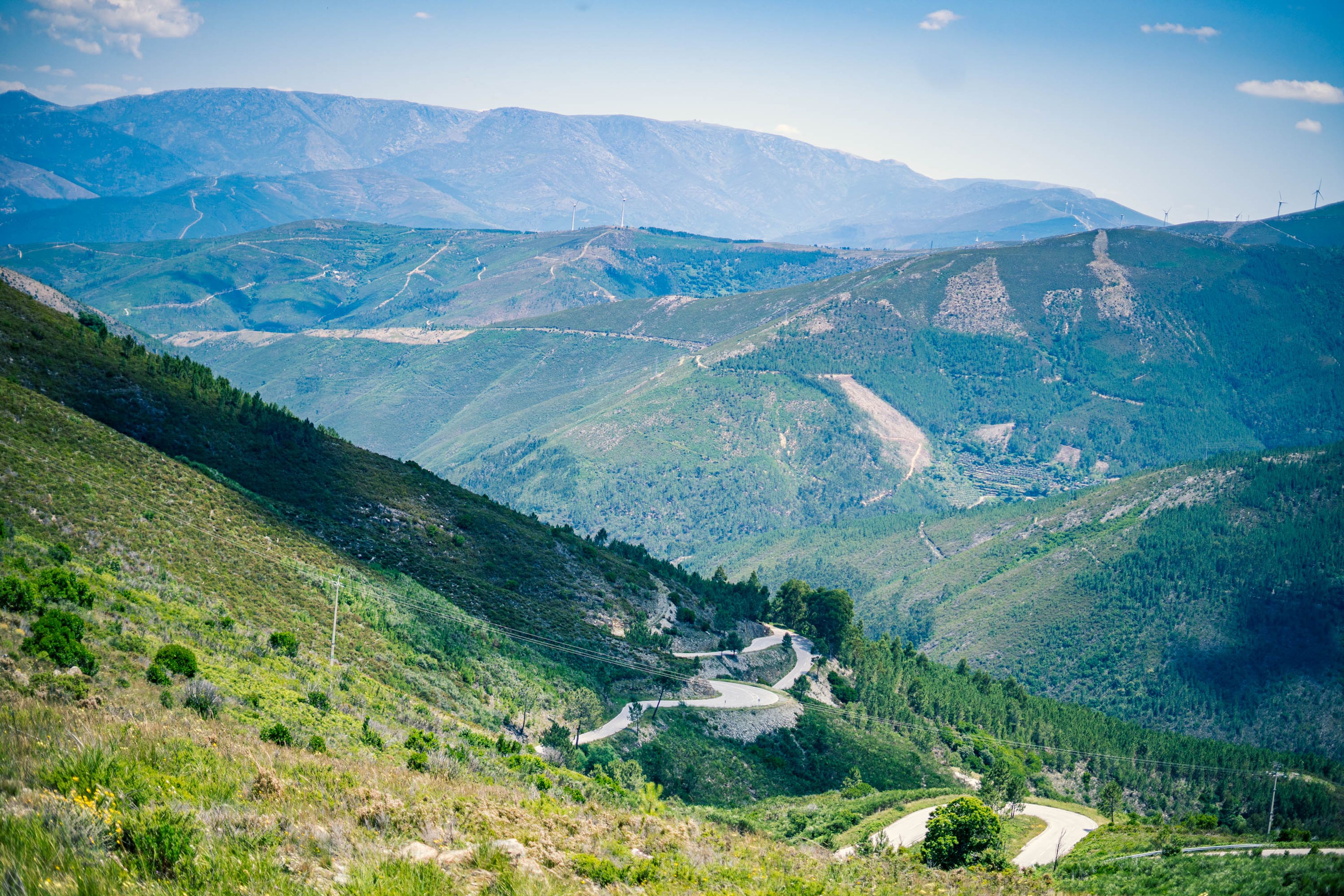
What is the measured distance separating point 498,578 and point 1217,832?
5964 centimetres

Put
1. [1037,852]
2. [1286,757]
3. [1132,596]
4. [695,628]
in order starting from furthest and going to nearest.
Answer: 1. [1132,596]
2. [1286,757]
3. [695,628]
4. [1037,852]

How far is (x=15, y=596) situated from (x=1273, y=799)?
3851 inches

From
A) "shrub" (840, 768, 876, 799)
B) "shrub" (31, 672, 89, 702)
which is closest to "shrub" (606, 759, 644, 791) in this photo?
"shrub" (840, 768, 876, 799)

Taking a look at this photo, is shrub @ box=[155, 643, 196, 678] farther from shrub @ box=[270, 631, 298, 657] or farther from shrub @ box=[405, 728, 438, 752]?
shrub @ box=[270, 631, 298, 657]

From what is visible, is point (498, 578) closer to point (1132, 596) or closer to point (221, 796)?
point (221, 796)

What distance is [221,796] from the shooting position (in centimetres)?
1509

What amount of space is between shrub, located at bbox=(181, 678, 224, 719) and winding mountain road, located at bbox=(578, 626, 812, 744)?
32810 mm

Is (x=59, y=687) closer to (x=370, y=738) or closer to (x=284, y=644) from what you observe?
(x=370, y=738)

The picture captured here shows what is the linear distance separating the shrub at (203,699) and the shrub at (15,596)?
643 cm

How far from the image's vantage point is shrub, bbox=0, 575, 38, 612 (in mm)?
28641

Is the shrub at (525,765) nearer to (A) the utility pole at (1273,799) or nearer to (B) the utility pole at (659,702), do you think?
(B) the utility pole at (659,702)

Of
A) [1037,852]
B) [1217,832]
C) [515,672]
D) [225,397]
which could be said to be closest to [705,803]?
[515,672]

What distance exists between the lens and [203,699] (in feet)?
86.9

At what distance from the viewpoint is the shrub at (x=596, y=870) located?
1706 centimetres
